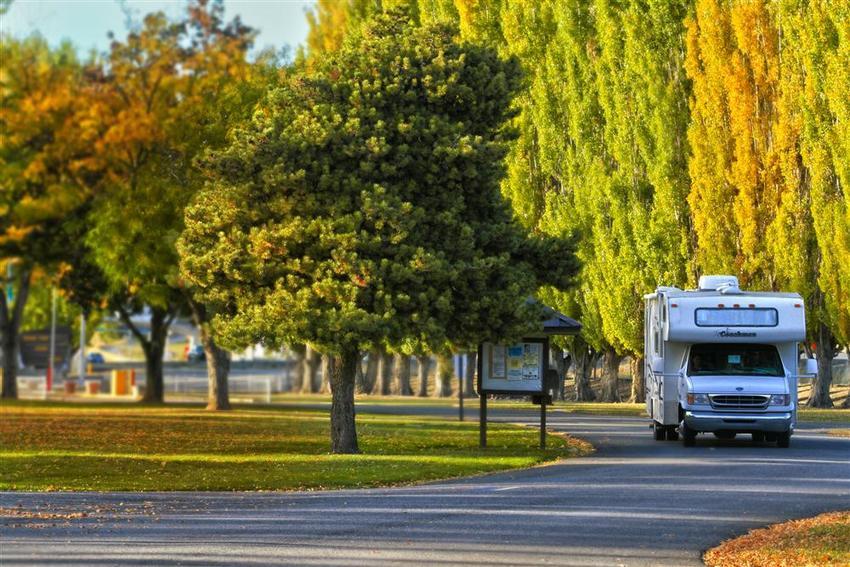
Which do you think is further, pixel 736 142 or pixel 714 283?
pixel 736 142

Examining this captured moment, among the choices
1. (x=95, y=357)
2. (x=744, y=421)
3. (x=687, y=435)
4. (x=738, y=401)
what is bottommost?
(x=687, y=435)

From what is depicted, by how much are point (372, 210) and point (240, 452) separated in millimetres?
5688

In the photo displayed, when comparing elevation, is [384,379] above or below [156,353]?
below

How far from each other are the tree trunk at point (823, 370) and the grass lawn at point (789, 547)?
35.8m

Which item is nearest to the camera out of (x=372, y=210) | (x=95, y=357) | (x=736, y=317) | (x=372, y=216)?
(x=372, y=210)

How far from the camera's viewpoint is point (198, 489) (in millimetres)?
22438

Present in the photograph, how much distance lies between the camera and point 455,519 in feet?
58.3

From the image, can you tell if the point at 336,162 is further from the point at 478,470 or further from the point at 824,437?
the point at 824,437

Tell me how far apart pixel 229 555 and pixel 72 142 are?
24.1m

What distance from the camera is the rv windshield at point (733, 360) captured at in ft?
101

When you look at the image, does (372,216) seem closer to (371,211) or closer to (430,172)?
(371,211)

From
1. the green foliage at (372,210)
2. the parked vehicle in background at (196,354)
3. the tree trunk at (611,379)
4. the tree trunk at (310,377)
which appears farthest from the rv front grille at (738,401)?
the parked vehicle in background at (196,354)

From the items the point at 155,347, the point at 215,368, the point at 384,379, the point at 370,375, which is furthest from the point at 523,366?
the point at 370,375

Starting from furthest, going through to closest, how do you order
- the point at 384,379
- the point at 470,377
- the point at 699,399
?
the point at 384,379
the point at 470,377
the point at 699,399
